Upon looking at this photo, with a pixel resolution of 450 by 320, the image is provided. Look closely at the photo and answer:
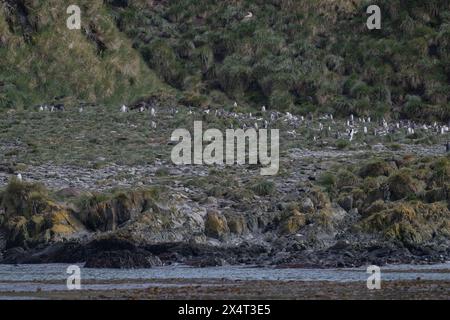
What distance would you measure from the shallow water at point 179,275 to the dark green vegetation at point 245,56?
2934 centimetres

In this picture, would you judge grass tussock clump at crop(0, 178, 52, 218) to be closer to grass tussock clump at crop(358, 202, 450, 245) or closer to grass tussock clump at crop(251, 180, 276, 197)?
grass tussock clump at crop(251, 180, 276, 197)

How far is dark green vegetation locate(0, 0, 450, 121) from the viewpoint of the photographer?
68.8 meters

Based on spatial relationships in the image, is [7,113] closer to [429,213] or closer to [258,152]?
[258,152]

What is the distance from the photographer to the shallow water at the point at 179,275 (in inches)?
1363

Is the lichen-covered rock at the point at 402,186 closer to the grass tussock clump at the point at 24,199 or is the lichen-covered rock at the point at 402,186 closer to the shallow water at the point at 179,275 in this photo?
the shallow water at the point at 179,275

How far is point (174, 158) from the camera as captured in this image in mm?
54312

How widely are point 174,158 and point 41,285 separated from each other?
65.2 ft

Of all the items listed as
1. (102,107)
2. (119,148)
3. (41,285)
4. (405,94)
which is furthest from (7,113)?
(41,285)

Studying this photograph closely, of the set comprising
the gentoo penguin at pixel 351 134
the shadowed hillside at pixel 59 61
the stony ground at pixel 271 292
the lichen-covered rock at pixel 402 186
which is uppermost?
the shadowed hillside at pixel 59 61

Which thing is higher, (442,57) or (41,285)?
(442,57)

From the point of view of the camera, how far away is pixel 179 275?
36.8 metres

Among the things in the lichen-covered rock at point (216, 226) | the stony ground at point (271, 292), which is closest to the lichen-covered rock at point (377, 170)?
the lichen-covered rock at point (216, 226)

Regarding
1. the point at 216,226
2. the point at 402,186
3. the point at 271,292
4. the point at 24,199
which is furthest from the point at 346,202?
the point at 271,292

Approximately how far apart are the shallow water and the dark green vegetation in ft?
96.3
